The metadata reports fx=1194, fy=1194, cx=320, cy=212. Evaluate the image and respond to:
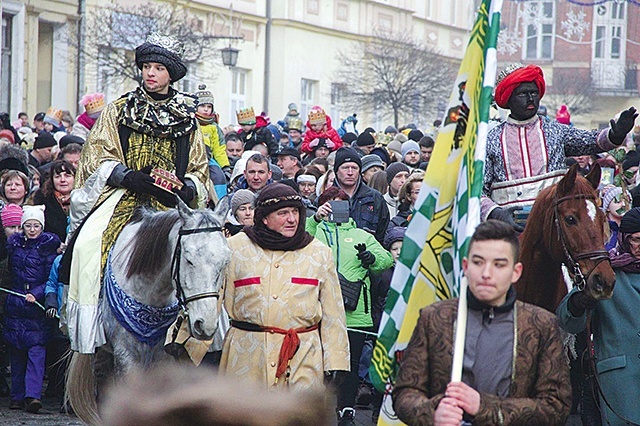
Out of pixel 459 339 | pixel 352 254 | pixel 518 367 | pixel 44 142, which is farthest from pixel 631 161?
pixel 459 339

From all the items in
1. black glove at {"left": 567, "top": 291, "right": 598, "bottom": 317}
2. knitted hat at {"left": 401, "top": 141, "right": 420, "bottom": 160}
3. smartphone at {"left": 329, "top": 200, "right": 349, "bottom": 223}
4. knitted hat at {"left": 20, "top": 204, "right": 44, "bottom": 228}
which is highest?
knitted hat at {"left": 401, "top": 141, "right": 420, "bottom": 160}

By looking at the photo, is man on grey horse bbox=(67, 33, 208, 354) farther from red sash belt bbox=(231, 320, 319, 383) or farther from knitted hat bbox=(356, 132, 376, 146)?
knitted hat bbox=(356, 132, 376, 146)

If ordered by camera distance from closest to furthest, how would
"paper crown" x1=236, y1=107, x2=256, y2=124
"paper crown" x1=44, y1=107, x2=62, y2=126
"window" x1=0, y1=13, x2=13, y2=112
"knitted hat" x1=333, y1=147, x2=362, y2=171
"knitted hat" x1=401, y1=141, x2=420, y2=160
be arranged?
"knitted hat" x1=333, y1=147, x2=362, y2=171 → "knitted hat" x1=401, y1=141, x2=420, y2=160 → "paper crown" x1=236, y1=107, x2=256, y2=124 → "paper crown" x1=44, y1=107, x2=62, y2=126 → "window" x1=0, y1=13, x2=13, y2=112

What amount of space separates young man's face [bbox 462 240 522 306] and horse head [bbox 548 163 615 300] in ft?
5.43

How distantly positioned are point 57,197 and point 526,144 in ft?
16.8

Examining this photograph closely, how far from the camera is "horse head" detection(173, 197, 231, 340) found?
6.18 m

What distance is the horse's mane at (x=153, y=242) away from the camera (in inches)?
261

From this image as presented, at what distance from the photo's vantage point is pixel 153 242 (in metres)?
6.67

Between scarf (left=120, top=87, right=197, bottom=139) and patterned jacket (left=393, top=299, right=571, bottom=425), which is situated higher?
scarf (left=120, top=87, right=197, bottom=139)

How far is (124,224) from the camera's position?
7.25 m

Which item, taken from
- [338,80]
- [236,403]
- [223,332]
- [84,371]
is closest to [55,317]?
[84,371]

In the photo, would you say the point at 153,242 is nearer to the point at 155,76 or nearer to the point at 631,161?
the point at 155,76

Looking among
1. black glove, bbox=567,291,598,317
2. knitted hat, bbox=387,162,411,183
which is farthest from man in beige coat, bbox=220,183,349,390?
knitted hat, bbox=387,162,411,183

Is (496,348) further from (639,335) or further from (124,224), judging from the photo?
(124,224)
